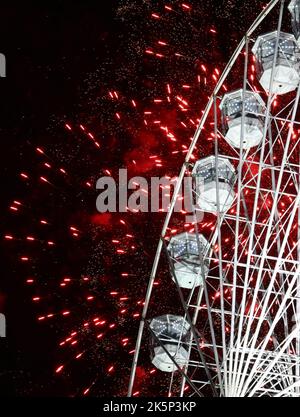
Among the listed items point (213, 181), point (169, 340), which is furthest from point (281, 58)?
point (169, 340)

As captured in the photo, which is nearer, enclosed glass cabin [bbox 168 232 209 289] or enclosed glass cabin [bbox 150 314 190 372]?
enclosed glass cabin [bbox 150 314 190 372]

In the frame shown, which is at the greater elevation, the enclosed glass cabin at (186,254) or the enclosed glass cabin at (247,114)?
the enclosed glass cabin at (247,114)

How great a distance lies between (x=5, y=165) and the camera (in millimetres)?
27047

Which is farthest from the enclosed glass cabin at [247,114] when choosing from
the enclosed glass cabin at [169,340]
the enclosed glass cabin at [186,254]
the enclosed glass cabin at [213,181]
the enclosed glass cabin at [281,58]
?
the enclosed glass cabin at [169,340]

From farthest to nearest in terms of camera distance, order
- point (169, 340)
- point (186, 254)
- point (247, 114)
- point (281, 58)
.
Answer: point (186, 254) → point (247, 114) → point (169, 340) → point (281, 58)

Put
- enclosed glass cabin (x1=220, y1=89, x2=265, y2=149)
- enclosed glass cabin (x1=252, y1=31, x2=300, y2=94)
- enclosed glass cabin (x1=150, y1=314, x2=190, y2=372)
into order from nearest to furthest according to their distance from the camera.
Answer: enclosed glass cabin (x1=252, y1=31, x2=300, y2=94)
enclosed glass cabin (x1=150, y1=314, x2=190, y2=372)
enclosed glass cabin (x1=220, y1=89, x2=265, y2=149)

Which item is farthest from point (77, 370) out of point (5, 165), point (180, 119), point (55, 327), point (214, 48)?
point (214, 48)

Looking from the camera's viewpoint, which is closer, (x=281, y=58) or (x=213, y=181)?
(x=281, y=58)

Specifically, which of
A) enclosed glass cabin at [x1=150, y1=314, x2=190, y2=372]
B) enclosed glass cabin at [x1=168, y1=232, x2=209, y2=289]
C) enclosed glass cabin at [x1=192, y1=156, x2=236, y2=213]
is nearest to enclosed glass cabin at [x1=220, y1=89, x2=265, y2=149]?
enclosed glass cabin at [x1=192, y1=156, x2=236, y2=213]

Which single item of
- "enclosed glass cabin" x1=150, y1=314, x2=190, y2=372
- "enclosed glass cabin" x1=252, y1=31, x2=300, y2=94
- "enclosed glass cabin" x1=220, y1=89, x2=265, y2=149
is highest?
"enclosed glass cabin" x1=252, y1=31, x2=300, y2=94

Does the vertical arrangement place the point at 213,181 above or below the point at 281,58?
below

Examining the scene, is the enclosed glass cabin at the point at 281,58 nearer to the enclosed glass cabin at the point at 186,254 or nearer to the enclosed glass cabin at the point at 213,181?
the enclosed glass cabin at the point at 213,181

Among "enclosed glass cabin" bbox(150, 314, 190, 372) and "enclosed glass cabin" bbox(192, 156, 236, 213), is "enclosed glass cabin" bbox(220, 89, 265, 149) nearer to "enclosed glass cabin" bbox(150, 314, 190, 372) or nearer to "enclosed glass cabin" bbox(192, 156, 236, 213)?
"enclosed glass cabin" bbox(192, 156, 236, 213)

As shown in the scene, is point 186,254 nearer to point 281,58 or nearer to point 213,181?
point 213,181
